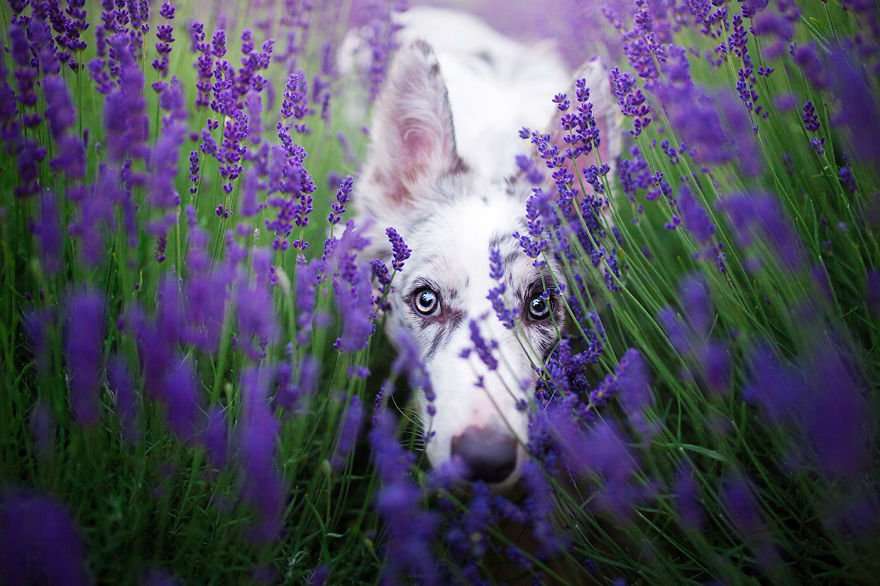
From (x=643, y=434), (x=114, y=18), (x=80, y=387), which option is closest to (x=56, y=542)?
(x=80, y=387)

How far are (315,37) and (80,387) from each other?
3702mm

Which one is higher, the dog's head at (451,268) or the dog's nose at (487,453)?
the dog's head at (451,268)

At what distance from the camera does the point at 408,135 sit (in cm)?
268

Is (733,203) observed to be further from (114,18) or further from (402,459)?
(114,18)

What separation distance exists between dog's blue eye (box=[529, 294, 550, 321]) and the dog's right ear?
2.65 feet

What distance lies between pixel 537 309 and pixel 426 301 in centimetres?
41

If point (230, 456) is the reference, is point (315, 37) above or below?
above

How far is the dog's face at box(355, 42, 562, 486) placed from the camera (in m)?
1.66

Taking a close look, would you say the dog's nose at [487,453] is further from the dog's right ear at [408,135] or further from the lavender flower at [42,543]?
the dog's right ear at [408,135]

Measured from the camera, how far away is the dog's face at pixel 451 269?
65.4 inches

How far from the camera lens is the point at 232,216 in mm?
1865

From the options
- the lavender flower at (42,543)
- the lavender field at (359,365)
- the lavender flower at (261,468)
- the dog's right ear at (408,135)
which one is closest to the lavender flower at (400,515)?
the lavender field at (359,365)

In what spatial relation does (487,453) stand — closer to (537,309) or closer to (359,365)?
(359,365)

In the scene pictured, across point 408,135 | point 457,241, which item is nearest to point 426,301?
point 457,241
